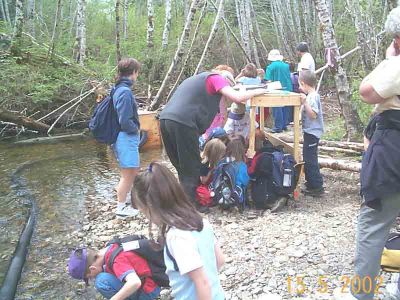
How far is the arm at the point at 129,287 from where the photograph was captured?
271cm

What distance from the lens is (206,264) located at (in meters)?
2.34

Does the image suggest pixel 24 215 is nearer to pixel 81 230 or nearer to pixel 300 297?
pixel 81 230

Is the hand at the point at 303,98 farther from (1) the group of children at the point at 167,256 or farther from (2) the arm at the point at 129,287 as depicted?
(2) the arm at the point at 129,287

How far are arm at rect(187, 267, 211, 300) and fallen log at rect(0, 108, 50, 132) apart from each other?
9.80 m

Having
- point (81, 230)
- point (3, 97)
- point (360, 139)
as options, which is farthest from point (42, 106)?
point (360, 139)

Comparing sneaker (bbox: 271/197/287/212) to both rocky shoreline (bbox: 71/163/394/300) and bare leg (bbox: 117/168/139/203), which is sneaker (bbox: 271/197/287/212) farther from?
bare leg (bbox: 117/168/139/203)

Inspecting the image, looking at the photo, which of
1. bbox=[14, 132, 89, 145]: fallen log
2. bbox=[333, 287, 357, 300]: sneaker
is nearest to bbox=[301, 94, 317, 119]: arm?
bbox=[333, 287, 357, 300]: sneaker

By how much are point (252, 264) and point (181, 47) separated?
7.34 m

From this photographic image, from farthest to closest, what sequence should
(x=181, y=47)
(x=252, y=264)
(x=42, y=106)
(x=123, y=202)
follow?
1. (x=42, y=106)
2. (x=181, y=47)
3. (x=123, y=202)
4. (x=252, y=264)

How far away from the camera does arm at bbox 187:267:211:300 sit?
2.22 m

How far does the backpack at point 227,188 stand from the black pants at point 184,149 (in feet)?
0.96

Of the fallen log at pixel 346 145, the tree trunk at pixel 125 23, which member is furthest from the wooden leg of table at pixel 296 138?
the tree trunk at pixel 125 23

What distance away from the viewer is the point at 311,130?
5527 millimetres

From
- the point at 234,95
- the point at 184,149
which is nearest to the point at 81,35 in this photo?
the point at 184,149
